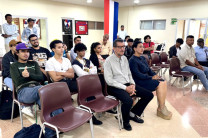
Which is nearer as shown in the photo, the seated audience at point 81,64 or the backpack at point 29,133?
the backpack at point 29,133

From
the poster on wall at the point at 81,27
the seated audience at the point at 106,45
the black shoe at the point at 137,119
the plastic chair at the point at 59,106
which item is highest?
the poster on wall at the point at 81,27

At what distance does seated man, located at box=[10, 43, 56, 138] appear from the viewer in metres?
2.18

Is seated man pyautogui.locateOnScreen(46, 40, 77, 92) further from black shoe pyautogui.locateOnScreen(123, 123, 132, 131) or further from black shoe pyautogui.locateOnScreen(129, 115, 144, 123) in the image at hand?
black shoe pyautogui.locateOnScreen(129, 115, 144, 123)

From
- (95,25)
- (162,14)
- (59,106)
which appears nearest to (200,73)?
(59,106)

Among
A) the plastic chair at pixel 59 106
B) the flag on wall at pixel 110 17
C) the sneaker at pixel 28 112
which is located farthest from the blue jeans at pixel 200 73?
the sneaker at pixel 28 112

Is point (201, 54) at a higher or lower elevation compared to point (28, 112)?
higher

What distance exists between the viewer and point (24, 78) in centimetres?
234

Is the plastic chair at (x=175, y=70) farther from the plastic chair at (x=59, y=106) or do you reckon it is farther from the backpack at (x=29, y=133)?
the backpack at (x=29, y=133)

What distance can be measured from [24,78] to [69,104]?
2.71 feet

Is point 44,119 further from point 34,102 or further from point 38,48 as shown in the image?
point 38,48

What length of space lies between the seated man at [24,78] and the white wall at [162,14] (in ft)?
27.2

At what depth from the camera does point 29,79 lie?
2395 millimetres

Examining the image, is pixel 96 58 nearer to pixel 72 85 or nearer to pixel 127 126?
pixel 72 85

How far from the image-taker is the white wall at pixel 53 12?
7078 mm
